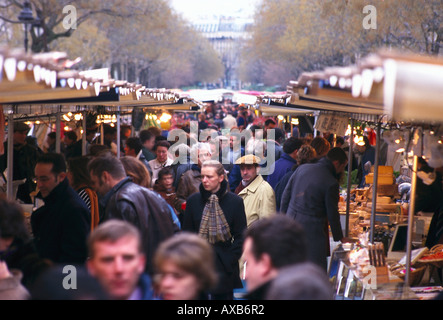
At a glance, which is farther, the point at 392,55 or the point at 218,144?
the point at 218,144

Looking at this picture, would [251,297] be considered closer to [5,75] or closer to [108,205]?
[5,75]

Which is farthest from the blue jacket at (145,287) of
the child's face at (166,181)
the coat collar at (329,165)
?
the child's face at (166,181)

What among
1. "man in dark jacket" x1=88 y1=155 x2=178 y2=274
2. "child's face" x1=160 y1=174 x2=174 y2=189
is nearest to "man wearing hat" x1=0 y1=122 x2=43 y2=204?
"child's face" x1=160 y1=174 x2=174 y2=189

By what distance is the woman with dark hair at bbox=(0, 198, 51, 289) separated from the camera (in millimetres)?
3744

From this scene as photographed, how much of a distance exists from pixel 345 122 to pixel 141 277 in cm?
663

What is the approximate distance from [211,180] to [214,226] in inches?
17.5

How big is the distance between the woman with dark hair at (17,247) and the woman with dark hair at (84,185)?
6.58ft

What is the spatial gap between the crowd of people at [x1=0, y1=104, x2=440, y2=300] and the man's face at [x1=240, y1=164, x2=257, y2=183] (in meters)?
0.01

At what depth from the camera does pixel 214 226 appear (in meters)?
6.12

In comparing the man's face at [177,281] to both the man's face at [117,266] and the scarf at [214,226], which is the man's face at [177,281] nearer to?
the man's face at [117,266]

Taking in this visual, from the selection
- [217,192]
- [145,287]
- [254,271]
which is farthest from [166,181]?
[254,271]

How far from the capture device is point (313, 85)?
4020 mm

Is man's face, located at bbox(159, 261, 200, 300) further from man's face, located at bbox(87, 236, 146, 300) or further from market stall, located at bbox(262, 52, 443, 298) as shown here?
market stall, located at bbox(262, 52, 443, 298)

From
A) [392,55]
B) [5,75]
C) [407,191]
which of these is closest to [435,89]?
[392,55]
